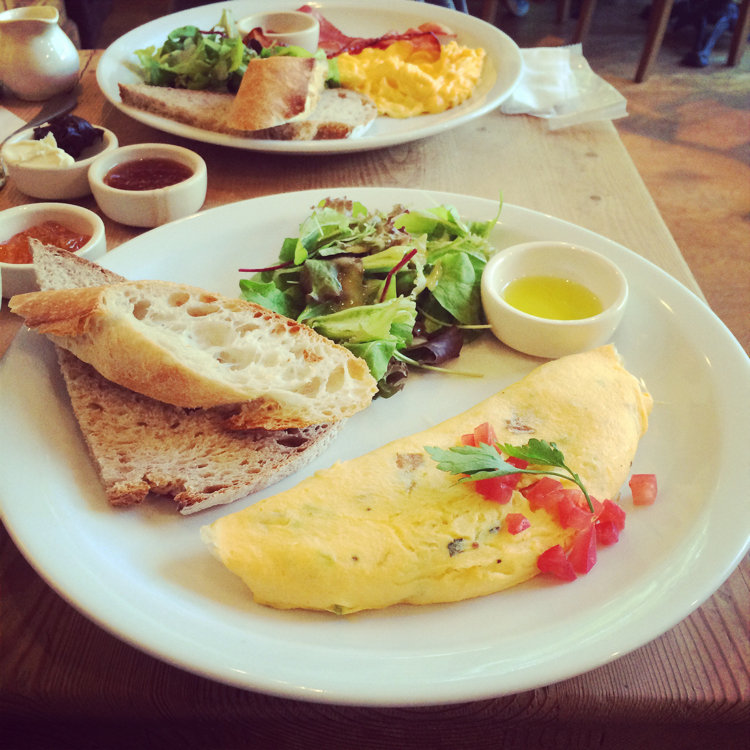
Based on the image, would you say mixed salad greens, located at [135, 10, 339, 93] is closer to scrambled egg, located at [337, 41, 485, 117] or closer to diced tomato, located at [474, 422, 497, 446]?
scrambled egg, located at [337, 41, 485, 117]

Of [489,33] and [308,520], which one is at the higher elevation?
[489,33]

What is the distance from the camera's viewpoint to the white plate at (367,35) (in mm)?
2918

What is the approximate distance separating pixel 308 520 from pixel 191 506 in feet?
0.94

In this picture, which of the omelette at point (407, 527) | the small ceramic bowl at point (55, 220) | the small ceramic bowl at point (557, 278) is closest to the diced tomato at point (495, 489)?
the omelette at point (407, 527)

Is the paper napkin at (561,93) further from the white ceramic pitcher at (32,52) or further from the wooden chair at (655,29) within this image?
the wooden chair at (655,29)

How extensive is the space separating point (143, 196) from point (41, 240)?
1.28ft

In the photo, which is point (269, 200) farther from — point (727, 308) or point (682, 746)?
point (727, 308)

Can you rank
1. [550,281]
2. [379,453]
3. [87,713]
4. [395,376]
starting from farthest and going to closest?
[550,281]
[395,376]
[379,453]
[87,713]

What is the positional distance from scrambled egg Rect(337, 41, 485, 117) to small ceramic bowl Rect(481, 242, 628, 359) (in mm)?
1367

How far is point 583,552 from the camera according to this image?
4.64 ft

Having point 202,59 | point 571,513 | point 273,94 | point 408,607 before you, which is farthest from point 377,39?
point 408,607

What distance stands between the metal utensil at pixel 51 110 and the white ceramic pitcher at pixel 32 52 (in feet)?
0.26

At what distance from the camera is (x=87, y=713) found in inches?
52.1

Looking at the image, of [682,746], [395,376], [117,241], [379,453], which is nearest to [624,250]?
[395,376]
